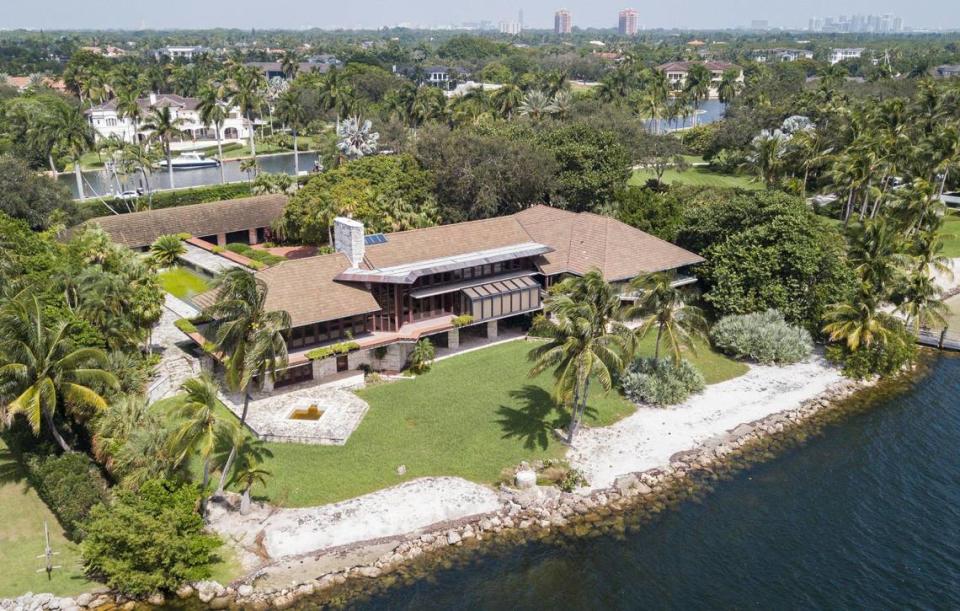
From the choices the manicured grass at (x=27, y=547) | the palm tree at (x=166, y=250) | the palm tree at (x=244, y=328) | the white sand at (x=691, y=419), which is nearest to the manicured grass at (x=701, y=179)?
the white sand at (x=691, y=419)

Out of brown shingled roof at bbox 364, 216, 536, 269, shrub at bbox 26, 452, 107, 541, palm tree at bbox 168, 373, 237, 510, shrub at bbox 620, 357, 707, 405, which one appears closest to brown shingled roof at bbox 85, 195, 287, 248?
brown shingled roof at bbox 364, 216, 536, 269

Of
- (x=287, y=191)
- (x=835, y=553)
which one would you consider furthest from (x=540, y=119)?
(x=835, y=553)

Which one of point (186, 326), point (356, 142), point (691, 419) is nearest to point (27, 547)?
point (186, 326)

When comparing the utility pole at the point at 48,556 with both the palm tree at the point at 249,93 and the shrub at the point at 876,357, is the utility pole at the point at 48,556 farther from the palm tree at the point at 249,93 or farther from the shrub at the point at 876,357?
the palm tree at the point at 249,93

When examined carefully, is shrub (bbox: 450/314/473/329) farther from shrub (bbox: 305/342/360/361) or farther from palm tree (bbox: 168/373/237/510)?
palm tree (bbox: 168/373/237/510)

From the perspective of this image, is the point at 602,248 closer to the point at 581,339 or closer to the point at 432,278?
the point at 432,278

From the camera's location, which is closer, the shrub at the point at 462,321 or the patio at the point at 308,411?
the patio at the point at 308,411

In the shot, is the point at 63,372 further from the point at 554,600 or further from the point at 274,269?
the point at 554,600
